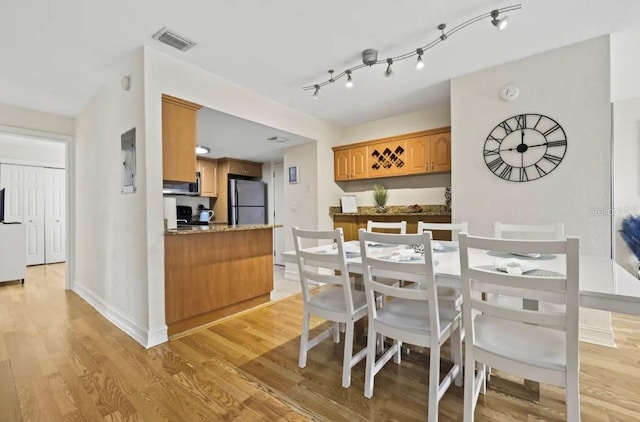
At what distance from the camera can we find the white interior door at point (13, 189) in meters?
5.24

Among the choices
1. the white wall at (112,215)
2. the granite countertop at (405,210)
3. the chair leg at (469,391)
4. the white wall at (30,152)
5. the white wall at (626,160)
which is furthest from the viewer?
the white wall at (30,152)

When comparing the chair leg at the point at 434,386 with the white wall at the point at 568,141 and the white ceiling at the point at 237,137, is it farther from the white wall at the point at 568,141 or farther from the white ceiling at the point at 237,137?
the white ceiling at the point at 237,137

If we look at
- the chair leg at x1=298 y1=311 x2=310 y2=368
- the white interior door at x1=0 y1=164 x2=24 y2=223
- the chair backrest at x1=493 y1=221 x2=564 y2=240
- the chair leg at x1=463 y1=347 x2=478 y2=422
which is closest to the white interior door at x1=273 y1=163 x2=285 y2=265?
the chair leg at x1=298 y1=311 x2=310 y2=368

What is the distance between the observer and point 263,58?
2561mm

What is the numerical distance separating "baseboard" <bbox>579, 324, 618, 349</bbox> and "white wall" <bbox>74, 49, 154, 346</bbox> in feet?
11.7

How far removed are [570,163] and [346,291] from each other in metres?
2.34

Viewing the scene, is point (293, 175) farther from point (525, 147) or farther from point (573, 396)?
point (573, 396)

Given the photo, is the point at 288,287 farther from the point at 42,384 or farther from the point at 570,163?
the point at 570,163

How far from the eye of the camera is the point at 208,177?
5562mm

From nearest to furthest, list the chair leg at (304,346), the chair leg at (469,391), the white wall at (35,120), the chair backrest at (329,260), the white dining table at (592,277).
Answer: the white dining table at (592,277)
the chair leg at (469,391)
the chair backrest at (329,260)
the chair leg at (304,346)
the white wall at (35,120)

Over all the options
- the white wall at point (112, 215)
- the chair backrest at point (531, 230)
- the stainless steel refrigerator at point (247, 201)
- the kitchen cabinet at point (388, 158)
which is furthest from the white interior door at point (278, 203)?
the chair backrest at point (531, 230)

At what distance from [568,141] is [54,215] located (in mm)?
8524

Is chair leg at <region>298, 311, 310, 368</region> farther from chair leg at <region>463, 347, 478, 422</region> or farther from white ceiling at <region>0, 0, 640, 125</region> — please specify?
white ceiling at <region>0, 0, 640, 125</region>

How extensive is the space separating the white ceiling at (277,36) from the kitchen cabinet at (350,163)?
1301mm
